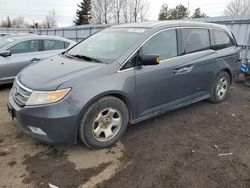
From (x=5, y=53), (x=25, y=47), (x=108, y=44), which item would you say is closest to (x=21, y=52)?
(x=25, y=47)

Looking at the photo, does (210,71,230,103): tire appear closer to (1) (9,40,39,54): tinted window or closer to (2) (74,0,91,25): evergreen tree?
(1) (9,40,39,54): tinted window

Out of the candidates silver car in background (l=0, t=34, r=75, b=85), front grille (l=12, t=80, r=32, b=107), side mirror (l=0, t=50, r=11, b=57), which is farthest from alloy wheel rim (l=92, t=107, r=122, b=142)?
side mirror (l=0, t=50, r=11, b=57)

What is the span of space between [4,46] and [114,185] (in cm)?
495

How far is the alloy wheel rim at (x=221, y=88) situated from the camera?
195 inches

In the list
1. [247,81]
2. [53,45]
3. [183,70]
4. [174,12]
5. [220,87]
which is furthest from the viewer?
[174,12]

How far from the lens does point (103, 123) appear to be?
10.3 ft

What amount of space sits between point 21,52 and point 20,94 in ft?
11.7

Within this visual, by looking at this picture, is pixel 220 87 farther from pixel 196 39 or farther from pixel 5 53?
pixel 5 53

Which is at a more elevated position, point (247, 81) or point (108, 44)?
point (108, 44)

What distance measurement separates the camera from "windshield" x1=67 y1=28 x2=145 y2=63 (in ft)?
11.1

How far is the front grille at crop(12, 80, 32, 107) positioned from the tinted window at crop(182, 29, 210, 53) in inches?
104

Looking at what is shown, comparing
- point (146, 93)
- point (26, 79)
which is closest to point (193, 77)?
point (146, 93)

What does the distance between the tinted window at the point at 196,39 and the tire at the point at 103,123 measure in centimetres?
173

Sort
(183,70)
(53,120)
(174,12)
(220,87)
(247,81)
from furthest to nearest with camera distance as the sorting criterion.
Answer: (174,12) < (247,81) < (220,87) < (183,70) < (53,120)
